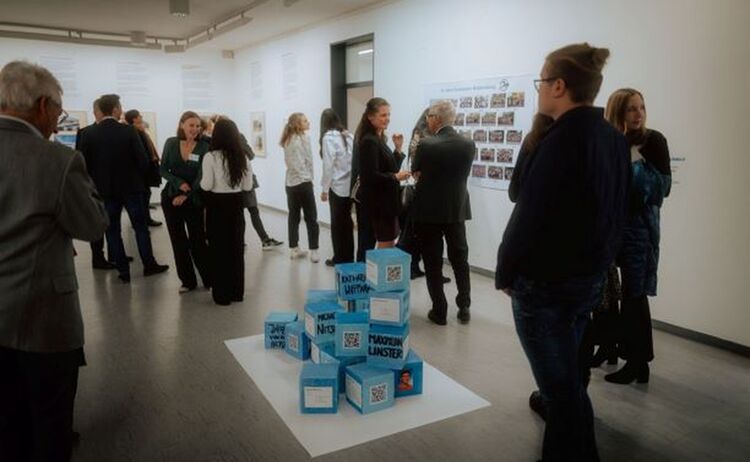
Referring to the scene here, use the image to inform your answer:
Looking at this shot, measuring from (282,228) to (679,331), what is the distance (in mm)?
5260

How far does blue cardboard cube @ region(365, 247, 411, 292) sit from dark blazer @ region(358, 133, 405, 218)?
1.43 m

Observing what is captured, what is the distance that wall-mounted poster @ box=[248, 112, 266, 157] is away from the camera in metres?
9.68

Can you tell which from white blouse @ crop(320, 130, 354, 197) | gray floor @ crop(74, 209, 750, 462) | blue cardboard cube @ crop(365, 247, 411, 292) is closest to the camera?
gray floor @ crop(74, 209, 750, 462)

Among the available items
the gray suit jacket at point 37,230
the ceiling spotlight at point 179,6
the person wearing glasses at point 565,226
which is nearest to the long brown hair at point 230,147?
the gray suit jacket at point 37,230

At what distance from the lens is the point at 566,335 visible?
1747 mm

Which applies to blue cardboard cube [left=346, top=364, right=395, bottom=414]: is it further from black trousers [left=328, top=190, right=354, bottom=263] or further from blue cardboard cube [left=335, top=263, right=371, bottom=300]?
black trousers [left=328, top=190, right=354, bottom=263]

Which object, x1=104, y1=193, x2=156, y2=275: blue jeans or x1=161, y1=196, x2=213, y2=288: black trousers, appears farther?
x1=104, y1=193, x2=156, y2=275: blue jeans

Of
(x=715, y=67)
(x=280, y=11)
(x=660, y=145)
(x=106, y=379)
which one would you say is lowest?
(x=106, y=379)

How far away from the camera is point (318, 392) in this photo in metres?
2.57

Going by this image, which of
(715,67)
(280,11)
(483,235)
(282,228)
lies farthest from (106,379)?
(280,11)

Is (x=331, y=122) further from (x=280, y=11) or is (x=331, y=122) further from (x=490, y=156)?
(x=280, y=11)

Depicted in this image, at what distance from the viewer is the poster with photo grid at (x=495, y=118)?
467cm

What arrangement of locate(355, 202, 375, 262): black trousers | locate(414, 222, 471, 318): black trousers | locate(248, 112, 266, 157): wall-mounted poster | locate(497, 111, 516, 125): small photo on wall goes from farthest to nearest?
locate(248, 112, 266, 157): wall-mounted poster, locate(497, 111, 516, 125): small photo on wall, locate(355, 202, 375, 262): black trousers, locate(414, 222, 471, 318): black trousers

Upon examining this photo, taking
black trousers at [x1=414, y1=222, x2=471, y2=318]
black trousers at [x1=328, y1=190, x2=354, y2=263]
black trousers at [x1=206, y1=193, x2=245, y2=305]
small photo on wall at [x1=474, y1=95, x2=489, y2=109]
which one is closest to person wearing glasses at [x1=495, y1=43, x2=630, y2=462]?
black trousers at [x1=414, y1=222, x2=471, y2=318]
